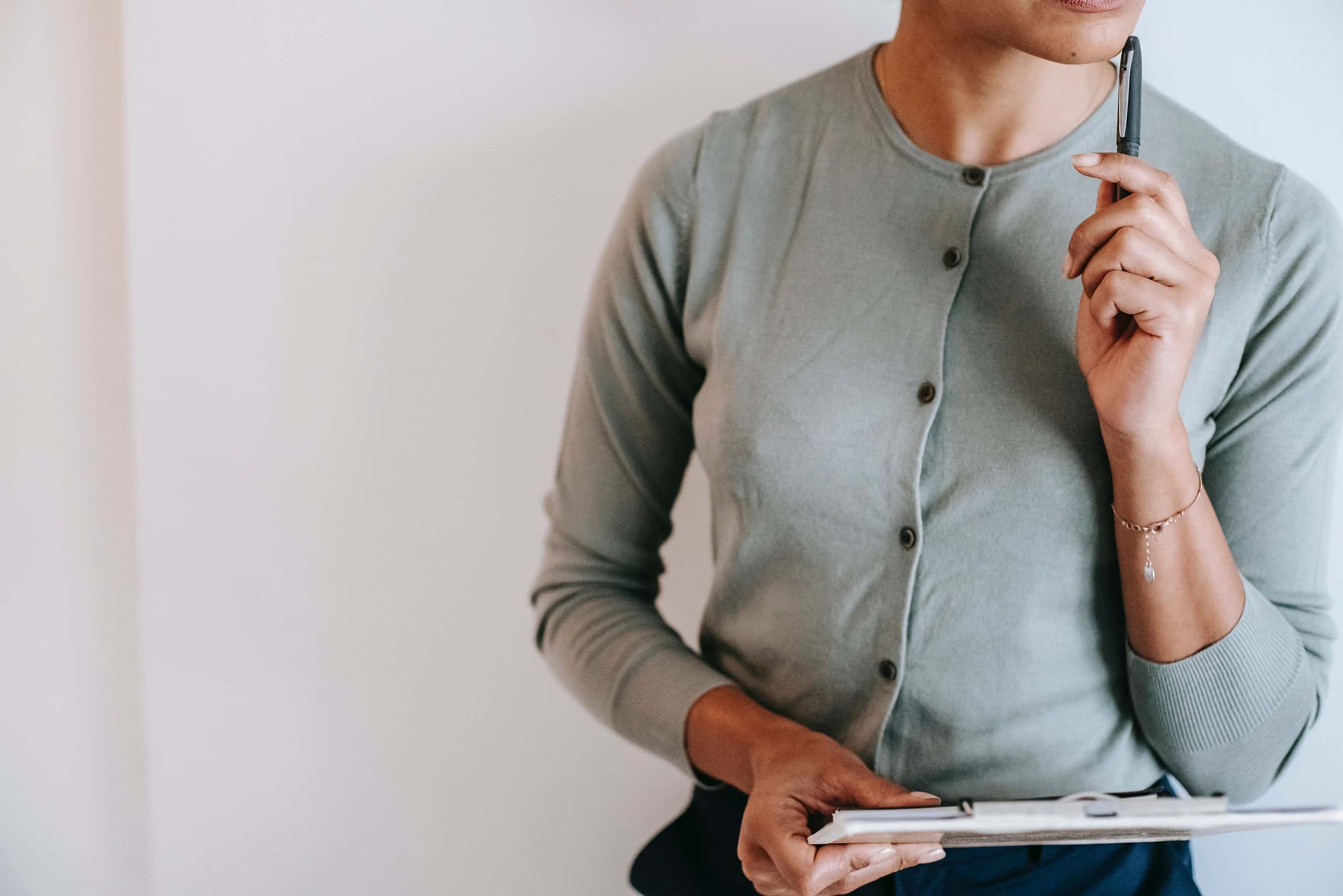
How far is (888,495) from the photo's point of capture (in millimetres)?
770

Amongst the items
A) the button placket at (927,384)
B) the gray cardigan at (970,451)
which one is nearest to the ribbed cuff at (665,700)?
the gray cardigan at (970,451)

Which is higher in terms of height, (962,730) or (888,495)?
(888,495)

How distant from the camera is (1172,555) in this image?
28.1 inches

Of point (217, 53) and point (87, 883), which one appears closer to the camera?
point (217, 53)

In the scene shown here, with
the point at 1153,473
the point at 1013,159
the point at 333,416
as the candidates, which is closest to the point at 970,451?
the point at 1153,473

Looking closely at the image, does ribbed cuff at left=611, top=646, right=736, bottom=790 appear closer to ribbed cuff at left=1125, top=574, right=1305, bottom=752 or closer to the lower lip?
ribbed cuff at left=1125, top=574, right=1305, bottom=752

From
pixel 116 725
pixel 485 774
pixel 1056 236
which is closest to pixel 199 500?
pixel 116 725

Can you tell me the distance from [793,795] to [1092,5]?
550 mm

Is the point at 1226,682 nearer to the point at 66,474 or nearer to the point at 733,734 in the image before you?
the point at 733,734

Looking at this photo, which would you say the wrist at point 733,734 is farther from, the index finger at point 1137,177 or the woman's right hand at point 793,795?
the index finger at point 1137,177

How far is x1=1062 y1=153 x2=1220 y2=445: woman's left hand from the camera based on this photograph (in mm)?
630

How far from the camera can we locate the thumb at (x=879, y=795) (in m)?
0.61

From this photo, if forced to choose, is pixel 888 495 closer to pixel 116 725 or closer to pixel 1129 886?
pixel 1129 886

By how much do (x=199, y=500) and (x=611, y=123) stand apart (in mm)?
646
